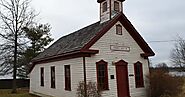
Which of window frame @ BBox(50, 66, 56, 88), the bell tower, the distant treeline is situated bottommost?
the distant treeline

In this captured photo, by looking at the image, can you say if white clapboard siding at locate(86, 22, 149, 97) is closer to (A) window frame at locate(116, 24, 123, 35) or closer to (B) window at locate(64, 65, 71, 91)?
(A) window frame at locate(116, 24, 123, 35)

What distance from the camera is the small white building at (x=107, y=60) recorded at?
15.8 meters

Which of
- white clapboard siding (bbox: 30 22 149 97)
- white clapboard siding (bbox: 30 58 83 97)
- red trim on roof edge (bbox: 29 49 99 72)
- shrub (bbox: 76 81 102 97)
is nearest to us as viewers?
shrub (bbox: 76 81 102 97)

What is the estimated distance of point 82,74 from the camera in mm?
15430

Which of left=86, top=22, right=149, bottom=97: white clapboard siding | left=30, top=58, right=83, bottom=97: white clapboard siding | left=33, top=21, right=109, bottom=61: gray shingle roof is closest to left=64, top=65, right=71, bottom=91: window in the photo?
left=30, top=58, right=83, bottom=97: white clapboard siding

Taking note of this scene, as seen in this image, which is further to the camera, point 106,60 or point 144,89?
point 144,89

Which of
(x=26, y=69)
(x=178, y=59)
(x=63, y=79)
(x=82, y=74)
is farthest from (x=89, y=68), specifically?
(x=178, y=59)

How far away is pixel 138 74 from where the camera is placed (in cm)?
1856

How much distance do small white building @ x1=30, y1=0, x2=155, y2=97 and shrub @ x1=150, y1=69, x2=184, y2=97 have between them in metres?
1.29

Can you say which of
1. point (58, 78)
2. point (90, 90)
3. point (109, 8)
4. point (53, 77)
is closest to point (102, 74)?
point (90, 90)

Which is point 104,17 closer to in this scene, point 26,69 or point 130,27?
point 130,27

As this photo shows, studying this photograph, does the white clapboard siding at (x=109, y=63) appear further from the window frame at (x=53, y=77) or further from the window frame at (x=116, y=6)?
the window frame at (x=116, y=6)

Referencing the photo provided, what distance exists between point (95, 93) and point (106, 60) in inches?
103

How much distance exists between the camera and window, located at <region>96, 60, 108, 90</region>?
1602 cm
